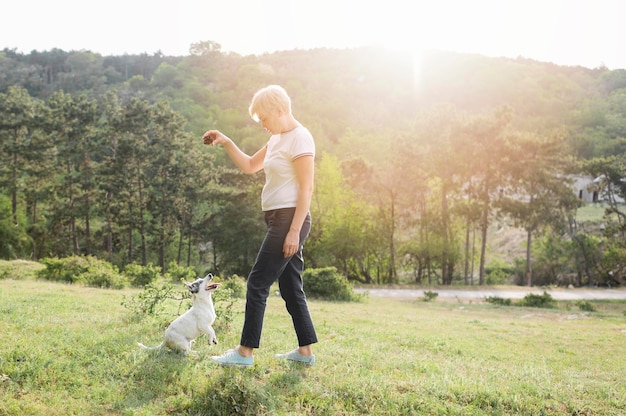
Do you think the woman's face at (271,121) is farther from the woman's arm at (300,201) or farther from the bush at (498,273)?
the bush at (498,273)

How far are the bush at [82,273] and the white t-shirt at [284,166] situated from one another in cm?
1043

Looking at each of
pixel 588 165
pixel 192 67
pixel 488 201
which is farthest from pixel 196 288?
pixel 192 67

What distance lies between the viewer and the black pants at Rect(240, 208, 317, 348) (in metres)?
3.85

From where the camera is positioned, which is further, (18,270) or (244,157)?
(18,270)

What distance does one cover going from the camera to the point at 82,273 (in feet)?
47.5

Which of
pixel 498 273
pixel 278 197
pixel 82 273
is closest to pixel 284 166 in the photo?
pixel 278 197

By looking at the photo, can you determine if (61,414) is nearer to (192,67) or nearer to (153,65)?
(192,67)

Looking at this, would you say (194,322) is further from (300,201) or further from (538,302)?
(538,302)

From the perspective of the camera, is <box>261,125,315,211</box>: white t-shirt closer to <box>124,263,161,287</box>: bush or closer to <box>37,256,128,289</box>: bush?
<box>37,256,128,289</box>: bush

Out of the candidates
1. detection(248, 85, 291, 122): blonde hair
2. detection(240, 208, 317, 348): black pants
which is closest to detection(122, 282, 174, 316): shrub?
detection(240, 208, 317, 348): black pants

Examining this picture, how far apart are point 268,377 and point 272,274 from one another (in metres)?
0.84

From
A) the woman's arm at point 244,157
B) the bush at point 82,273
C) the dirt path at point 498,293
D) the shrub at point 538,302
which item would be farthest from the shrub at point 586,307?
the woman's arm at point 244,157

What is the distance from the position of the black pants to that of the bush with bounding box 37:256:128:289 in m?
10.1

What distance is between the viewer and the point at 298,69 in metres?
114
